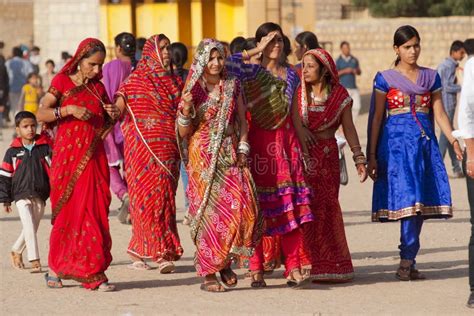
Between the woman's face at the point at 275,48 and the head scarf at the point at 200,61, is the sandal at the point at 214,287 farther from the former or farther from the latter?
the woman's face at the point at 275,48

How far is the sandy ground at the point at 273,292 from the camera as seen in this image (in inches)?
324

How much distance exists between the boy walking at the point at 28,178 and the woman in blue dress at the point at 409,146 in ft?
8.51

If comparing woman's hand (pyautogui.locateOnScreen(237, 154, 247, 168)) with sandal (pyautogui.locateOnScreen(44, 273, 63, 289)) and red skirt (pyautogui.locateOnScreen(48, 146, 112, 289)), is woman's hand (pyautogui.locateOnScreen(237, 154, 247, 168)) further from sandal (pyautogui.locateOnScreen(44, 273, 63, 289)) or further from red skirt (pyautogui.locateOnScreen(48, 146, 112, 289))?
sandal (pyautogui.locateOnScreen(44, 273, 63, 289))

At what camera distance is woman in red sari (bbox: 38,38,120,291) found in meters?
8.99

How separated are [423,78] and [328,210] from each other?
46.8 inches

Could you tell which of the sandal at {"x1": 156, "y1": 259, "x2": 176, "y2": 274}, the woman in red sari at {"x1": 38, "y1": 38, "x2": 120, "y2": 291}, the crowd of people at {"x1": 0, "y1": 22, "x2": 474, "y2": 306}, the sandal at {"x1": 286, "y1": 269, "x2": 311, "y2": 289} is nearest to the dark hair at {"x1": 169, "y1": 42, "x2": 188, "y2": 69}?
the crowd of people at {"x1": 0, "y1": 22, "x2": 474, "y2": 306}

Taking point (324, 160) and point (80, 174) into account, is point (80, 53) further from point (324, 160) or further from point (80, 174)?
point (324, 160)

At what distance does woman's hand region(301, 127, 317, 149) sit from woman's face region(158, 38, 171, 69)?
1419 mm

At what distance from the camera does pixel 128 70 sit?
1192 centimetres

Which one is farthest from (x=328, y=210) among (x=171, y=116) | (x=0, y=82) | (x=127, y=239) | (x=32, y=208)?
(x=0, y=82)

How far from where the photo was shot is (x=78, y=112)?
8.95 metres

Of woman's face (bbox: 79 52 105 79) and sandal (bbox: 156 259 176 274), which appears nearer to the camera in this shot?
woman's face (bbox: 79 52 105 79)

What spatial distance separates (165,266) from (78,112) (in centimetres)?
160

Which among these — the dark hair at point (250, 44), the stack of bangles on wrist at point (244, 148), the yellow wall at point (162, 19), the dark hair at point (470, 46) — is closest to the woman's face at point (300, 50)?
the dark hair at point (250, 44)
